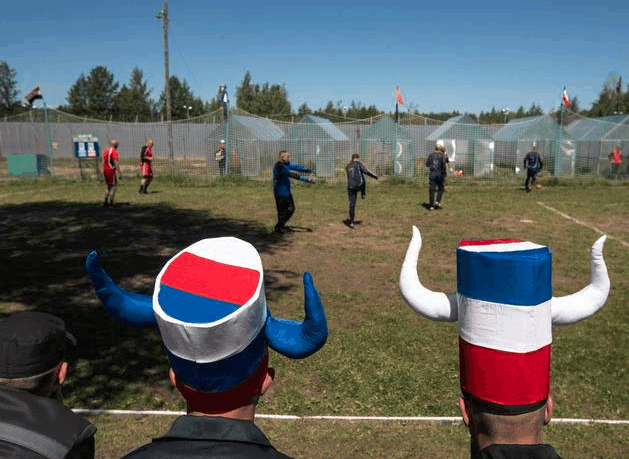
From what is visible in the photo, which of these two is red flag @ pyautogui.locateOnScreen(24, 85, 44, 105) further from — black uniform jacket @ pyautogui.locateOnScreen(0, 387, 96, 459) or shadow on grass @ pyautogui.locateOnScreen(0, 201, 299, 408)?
black uniform jacket @ pyautogui.locateOnScreen(0, 387, 96, 459)

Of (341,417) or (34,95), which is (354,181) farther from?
(34,95)

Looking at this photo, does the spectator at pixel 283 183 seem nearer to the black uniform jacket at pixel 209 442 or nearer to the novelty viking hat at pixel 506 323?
the novelty viking hat at pixel 506 323

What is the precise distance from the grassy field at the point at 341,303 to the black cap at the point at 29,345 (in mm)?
2067

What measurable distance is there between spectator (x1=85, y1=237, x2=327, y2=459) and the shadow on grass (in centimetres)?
367

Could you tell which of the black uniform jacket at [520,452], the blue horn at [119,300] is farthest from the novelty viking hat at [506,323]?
the blue horn at [119,300]

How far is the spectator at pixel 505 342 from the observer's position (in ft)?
5.53

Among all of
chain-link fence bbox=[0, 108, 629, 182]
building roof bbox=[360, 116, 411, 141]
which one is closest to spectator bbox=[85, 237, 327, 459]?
chain-link fence bbox=[0, 108, 629, 182]

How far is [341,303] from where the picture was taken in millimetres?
8023

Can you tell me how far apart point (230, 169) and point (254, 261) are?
913 inches

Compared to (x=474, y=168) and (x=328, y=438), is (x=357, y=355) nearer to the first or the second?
(x=328, y=438)

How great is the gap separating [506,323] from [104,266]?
9.36m

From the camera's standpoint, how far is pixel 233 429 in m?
1.56

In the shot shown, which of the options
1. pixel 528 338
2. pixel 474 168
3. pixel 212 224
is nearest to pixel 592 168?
pixel 474 168

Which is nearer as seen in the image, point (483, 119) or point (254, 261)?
point (254, 261)
